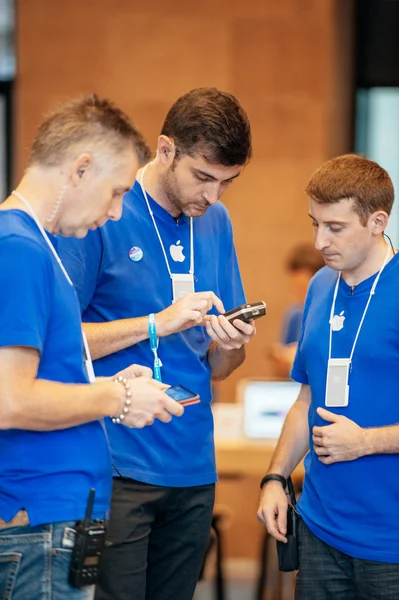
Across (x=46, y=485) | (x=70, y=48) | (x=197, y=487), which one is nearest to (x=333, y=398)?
(x=197, y=487)

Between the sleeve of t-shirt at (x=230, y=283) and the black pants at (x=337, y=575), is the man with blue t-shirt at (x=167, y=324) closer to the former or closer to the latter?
the sleeve of t-shirt at (x=230, y=283)

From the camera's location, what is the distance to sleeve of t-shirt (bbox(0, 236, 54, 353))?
1.70 metres

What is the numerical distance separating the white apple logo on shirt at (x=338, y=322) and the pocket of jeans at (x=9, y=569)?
1003 mm

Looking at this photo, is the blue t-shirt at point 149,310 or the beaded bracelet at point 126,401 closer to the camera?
the beaded bracelet at point 126,401

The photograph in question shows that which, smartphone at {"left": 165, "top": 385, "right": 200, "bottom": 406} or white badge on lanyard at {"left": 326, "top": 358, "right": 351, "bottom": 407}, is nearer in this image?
smartphone at {"left": 165, "top": 385, "right": 200, "bottom": 406}

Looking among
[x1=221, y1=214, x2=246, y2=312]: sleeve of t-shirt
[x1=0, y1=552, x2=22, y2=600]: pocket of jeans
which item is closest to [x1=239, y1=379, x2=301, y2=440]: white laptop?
[x1=221, y1=214, x2=246, y2=312]: sleeve of t-shirt

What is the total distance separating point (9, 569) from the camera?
1.78 m

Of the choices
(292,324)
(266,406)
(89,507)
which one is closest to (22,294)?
(89,507)

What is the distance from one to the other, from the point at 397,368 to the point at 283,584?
2645 millimetres

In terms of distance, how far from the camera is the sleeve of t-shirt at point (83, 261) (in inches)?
88.7

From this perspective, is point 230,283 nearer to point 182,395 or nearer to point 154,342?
point 154,342

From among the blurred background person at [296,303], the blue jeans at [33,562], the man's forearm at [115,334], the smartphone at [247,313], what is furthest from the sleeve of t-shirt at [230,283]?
the blurred background person at [296,303]

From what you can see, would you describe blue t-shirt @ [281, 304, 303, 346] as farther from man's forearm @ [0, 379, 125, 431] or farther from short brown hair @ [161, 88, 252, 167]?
man's forearm @ [0, 379, 125, 431]

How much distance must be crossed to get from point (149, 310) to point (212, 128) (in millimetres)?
485
